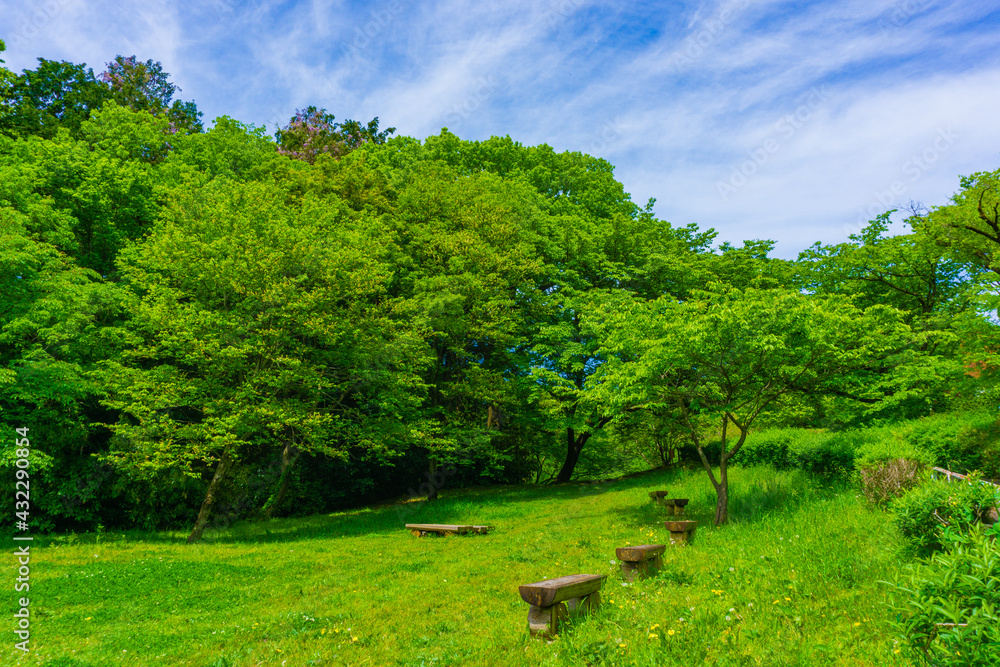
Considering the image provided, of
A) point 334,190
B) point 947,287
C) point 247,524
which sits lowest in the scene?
point 247,524

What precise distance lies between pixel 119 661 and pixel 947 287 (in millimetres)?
33013

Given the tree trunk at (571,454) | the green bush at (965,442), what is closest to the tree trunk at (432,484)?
the tree trunk at (571,454)

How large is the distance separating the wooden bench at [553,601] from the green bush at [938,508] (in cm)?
388

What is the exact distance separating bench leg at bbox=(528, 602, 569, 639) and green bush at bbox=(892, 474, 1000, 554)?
13.7ft

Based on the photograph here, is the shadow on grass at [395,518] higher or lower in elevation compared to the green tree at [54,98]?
lower

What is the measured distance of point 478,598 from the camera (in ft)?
25.6

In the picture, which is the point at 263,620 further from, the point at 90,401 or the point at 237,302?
the point at 90,401

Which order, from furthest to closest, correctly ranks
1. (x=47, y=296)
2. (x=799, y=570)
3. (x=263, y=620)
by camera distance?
(x=47, y=296)
(x=263, y=620)
(x=799, y=570)

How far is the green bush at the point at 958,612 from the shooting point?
114 inches

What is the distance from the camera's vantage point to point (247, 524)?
63.6 ft

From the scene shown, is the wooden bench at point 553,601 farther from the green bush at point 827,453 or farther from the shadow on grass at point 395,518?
the shadow on grass at point 395,518

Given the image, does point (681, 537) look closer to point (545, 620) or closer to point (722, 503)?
point (722, 503)

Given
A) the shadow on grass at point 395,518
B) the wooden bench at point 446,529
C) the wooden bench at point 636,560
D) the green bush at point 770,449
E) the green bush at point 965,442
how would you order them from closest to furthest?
the wooden bench at point 636,560
the green bush at point 965,442
the wooden bench at point 446,529
the shadow on grass at point 395,518
the green bush at point 770,449

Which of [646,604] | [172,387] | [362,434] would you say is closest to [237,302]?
A: [172,387]
